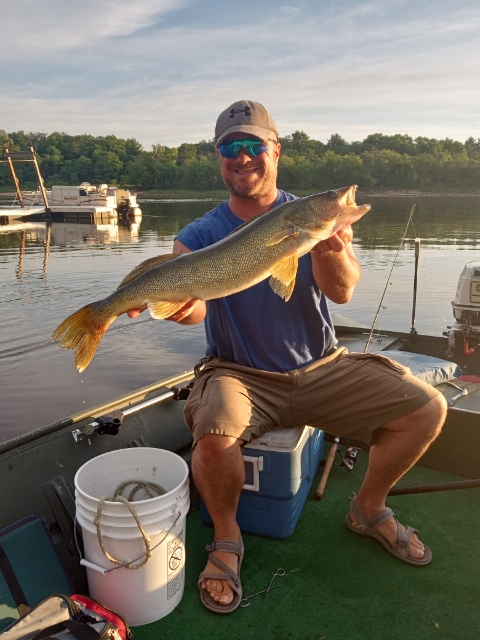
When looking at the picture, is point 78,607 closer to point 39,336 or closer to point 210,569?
point 210,569

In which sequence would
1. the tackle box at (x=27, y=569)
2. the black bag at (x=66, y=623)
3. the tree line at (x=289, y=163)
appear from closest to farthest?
the black bag at (x=66, y=623), the tackle box at (x=27, y=569), the tree line at (x=289, y=163)

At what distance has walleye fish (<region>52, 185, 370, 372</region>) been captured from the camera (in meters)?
2.68

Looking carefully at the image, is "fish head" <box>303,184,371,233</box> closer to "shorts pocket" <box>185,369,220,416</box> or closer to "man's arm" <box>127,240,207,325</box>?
"man's arm" <box>127,240,207,325</box>

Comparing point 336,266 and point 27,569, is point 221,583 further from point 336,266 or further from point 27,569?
point 336,266

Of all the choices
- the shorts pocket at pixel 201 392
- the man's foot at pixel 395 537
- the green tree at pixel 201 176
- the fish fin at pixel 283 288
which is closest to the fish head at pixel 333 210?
the fish fin at pixel 283 288

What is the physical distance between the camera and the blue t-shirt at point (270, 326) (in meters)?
3.09

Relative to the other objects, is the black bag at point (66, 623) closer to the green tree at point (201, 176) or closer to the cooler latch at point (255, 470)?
the cooler latch at point (255, 470)

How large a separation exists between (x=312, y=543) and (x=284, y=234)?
1778mm

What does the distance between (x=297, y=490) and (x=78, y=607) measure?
1.35 metres

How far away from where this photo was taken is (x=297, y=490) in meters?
3.04

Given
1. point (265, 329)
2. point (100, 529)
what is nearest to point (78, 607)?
point (100, 529)

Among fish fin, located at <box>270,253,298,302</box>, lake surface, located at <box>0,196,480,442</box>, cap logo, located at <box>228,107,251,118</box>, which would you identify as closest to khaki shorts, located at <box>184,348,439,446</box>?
fish fin, located at <box>270,253,298,302</box>

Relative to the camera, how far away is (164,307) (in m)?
2.85

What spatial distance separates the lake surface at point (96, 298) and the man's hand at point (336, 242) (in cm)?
584
